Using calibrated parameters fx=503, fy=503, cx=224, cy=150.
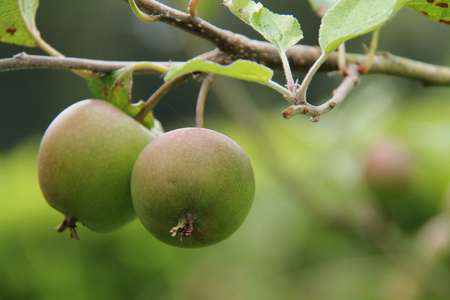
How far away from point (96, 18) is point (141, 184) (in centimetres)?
1724

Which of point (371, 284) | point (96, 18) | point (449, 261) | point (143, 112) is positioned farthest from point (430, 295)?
point (96, 18)

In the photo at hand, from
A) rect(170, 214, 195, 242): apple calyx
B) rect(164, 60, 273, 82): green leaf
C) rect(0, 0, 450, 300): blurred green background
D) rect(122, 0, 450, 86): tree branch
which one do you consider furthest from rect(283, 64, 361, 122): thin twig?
rect(0, 0, 450, 300): blurred green background

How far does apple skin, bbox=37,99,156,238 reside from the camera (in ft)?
3.22

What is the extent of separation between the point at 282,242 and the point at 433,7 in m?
2.97

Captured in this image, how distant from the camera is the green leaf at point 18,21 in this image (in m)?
1.09

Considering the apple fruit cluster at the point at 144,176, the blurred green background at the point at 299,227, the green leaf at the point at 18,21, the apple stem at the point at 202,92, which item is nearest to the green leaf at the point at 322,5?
the apple stem at the point at 202,92

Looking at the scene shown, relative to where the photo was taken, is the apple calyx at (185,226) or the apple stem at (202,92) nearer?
the apple calyx at (185,226)

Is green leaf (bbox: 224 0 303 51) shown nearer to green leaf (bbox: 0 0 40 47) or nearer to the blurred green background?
green leaf (bbox: 0 0 40 47)

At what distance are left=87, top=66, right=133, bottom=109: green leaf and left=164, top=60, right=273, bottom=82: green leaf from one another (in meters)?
0.34

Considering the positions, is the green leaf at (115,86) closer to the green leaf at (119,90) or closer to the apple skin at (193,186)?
the green leaf at (119,90)

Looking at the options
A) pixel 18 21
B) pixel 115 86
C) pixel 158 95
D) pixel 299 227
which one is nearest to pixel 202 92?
pixel 158 95

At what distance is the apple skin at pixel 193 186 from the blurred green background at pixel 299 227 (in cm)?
163

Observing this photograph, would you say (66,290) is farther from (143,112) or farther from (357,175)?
(143,112)

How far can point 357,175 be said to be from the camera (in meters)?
3.00
